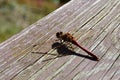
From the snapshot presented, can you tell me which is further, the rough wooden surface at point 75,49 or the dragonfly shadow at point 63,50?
the dragonfly shadow at point 63,50

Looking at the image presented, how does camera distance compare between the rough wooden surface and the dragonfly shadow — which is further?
the dragonfly shadow

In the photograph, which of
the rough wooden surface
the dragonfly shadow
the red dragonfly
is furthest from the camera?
Result: the red dragonfly

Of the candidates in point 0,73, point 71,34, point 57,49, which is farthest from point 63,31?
point 0,73

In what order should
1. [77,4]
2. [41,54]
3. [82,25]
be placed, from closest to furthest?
1. [41,54]
2. [82,25]
3. [77,4]

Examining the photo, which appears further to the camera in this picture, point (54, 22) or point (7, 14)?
point (7, 14)

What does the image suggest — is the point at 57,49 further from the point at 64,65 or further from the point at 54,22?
the point at 54,22

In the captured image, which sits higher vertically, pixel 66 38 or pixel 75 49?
pixel 66 38

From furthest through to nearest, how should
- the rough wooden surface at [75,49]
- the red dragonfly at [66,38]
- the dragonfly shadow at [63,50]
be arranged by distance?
the red dragonfly at [66,38]
the dragonfly shadow at [63,50]
the rough wooden surface at [75,49]

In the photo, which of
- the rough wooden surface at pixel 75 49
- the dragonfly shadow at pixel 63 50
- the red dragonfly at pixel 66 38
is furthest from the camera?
the red dragonfly at pixel 66 38
